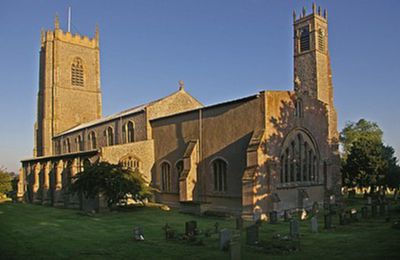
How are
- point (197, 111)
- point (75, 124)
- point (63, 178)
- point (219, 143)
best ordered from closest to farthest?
1. point (219, 143)
2. point (197, 111)
3. point (63, 178)
4. point (75, 124)

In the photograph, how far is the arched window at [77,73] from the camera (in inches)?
2414

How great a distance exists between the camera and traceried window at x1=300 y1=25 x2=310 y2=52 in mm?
50775

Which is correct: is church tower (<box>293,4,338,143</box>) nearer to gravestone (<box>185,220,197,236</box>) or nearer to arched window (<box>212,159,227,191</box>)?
arched window (<box>212,159,227,191</box>)

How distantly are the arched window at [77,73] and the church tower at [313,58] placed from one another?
116 ft

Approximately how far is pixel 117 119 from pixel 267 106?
21.0 meters

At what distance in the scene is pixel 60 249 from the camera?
15.2 m

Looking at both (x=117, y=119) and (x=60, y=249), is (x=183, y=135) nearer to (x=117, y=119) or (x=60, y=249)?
(x=117, y=119)

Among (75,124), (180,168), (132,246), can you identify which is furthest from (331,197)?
(75,124)

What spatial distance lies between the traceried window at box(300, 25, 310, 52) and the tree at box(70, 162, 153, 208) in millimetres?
33158

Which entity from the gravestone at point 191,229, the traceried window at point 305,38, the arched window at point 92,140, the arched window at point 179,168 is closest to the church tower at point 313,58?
the traceried window at point 305,38

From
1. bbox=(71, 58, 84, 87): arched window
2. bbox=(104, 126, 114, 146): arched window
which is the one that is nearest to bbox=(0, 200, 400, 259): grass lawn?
bbox=(104, 126, 114, 146): arched window

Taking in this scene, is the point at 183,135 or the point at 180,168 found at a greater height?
the point at 183,135

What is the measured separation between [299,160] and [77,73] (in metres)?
44.9

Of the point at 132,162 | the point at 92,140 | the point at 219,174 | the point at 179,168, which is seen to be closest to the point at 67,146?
the point at 92,140
